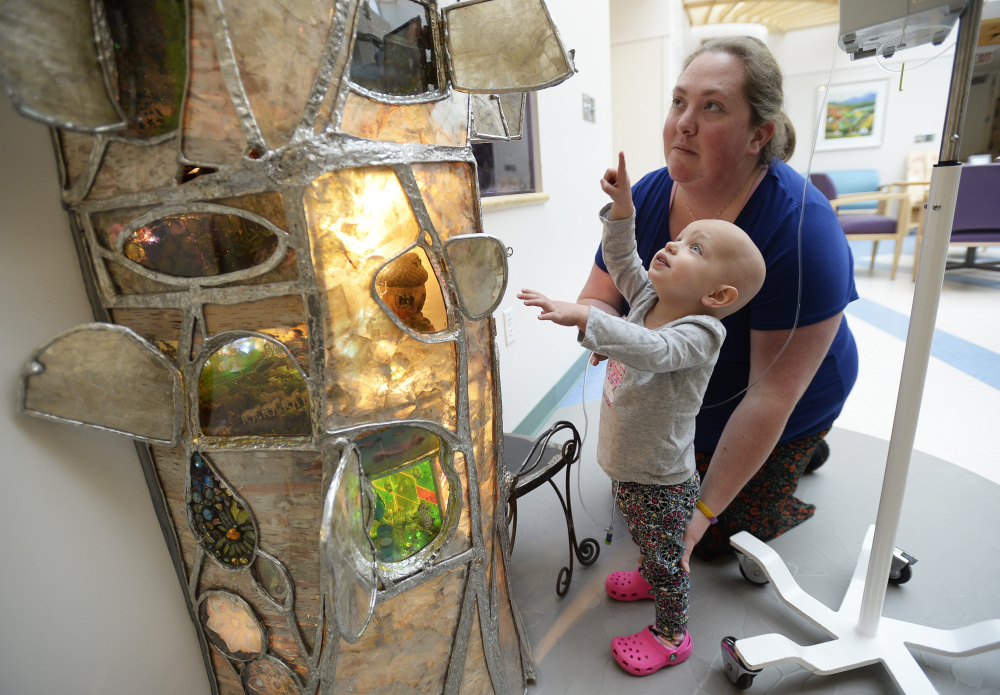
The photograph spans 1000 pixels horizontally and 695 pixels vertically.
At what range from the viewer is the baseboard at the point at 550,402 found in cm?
196

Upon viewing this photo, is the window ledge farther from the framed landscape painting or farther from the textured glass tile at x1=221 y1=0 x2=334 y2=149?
the framed landscape painting

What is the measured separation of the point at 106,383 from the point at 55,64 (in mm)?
303

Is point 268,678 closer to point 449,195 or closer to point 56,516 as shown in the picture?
point 56,516

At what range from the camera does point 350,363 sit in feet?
1.87

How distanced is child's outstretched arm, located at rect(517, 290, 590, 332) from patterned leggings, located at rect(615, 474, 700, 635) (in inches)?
16.7

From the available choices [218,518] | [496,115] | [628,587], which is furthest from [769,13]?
[218,518]

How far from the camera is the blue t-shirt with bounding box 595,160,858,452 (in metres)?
1.08

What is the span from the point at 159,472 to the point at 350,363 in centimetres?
32

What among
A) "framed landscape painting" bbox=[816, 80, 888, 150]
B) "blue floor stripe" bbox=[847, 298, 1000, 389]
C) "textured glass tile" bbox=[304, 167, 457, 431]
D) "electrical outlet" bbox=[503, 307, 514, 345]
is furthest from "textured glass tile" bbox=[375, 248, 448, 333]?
"framed landscape painting" bbox=[816, 80, 888, 150]

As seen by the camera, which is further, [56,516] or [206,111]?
[56,516]

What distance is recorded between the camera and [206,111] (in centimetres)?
50

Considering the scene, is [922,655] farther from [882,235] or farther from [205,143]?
[882,235]

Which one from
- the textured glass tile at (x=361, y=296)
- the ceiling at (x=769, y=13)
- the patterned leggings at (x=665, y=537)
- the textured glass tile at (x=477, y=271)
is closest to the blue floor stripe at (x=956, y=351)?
the patterned leggings at (x=665, y=537)

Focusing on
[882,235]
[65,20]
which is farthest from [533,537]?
[882,235]
